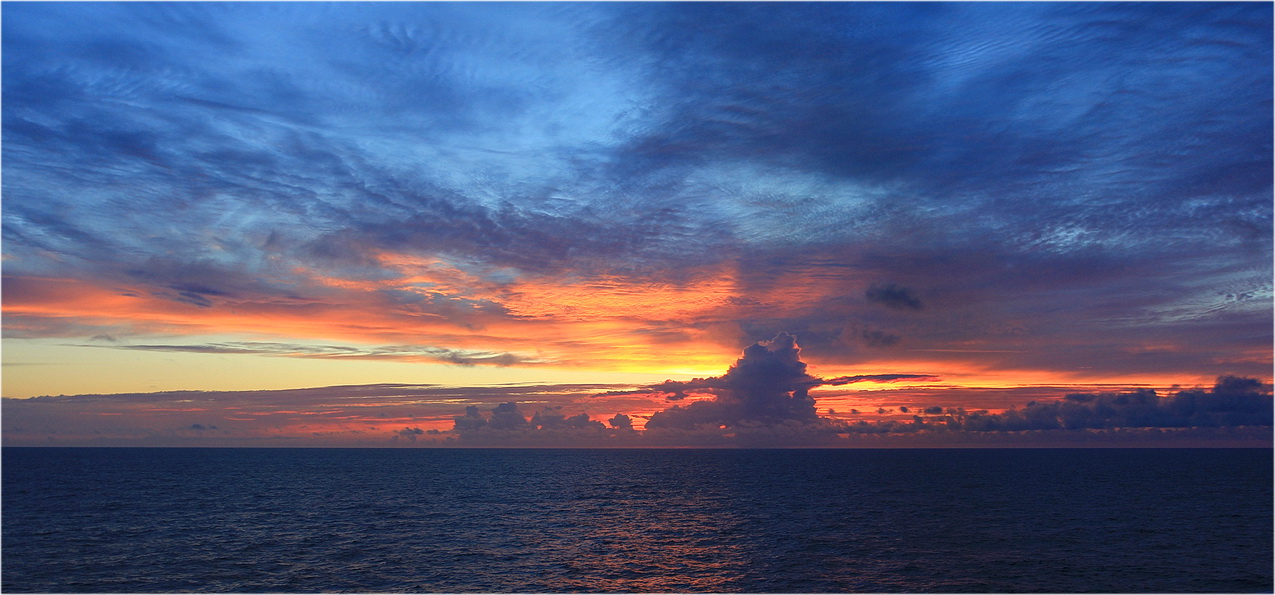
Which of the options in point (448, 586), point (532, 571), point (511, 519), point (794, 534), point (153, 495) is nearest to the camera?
point (448, 586)

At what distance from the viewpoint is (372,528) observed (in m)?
78.8

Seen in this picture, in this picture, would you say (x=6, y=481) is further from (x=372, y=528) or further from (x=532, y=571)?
(x=532, y=571)

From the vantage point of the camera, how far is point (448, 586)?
2051 inches

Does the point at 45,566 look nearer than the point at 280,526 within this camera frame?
Yes

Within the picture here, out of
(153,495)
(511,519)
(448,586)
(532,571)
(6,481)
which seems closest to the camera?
(448,586)

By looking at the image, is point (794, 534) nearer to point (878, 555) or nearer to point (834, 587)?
point (878, 555)

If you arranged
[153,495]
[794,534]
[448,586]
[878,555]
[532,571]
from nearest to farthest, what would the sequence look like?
1. [448,586]
2. [532,571]
3. [878,555]
4. [794,534]
5. [153,495]


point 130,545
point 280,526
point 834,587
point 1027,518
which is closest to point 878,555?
point 834,587

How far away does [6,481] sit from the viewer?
148750 millimetres

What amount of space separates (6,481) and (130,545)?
396ft

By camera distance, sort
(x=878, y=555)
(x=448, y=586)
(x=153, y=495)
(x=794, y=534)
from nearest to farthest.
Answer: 1. (x=448, y=586)
2. (x=878, y=555)
3. (x=794, y=534)
4. (x=153, y=495)

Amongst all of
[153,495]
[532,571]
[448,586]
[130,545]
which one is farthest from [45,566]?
[153,495]

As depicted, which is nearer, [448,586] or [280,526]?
[448,586]

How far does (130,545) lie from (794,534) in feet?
223
